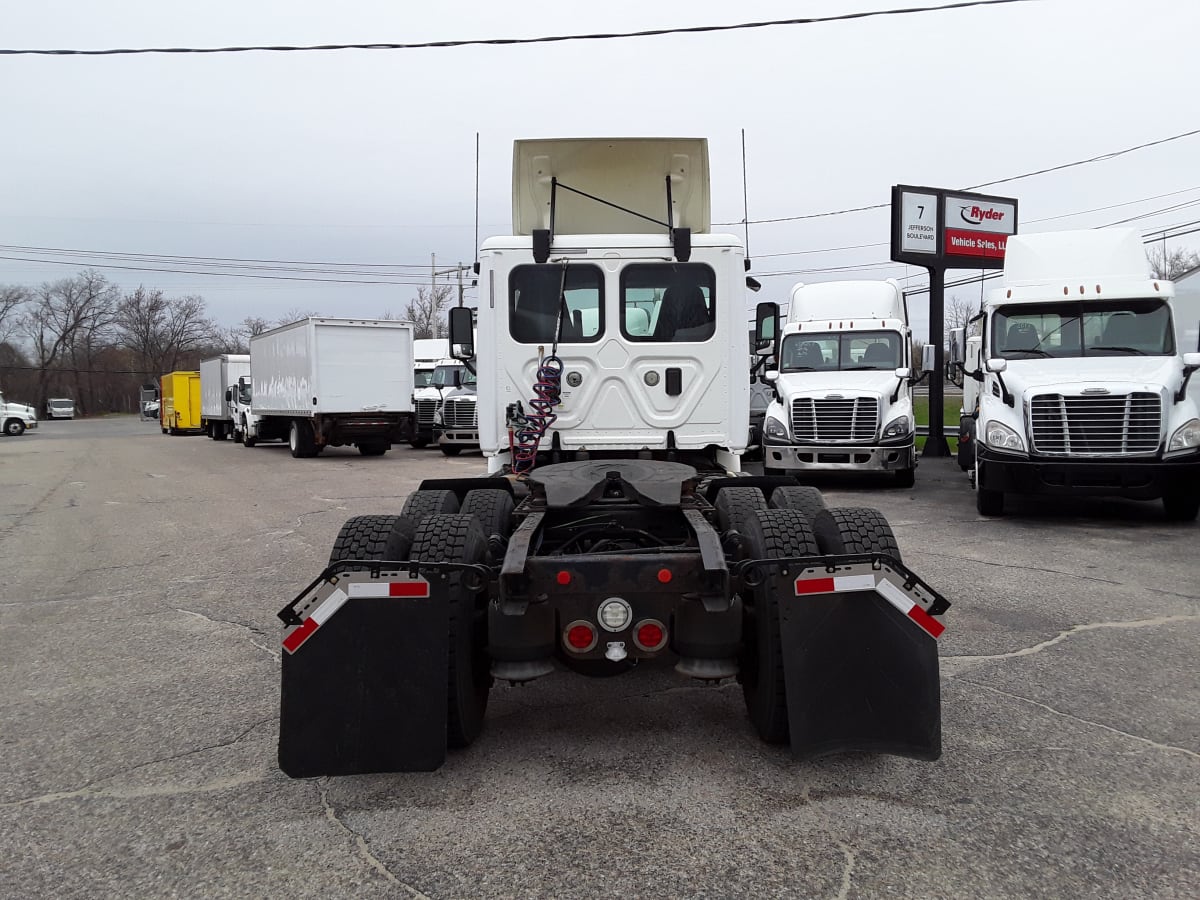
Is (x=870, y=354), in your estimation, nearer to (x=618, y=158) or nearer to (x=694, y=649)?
(x=618, y=158)

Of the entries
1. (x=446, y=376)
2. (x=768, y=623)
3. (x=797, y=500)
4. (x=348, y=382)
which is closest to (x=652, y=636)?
(x=768, y=623)

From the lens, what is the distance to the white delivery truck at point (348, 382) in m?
22.6

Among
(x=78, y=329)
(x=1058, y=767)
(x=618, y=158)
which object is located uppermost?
(x=78, y=329)

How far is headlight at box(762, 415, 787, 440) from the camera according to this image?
14070 mm

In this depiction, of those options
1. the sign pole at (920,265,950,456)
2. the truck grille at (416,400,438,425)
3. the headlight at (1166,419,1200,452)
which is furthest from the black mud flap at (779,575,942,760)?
the truck grille at (416,400,438,425)

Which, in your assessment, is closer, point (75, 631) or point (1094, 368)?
point (75, 631)

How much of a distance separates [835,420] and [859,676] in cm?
1060

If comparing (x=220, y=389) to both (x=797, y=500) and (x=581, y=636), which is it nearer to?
(x=797, y=500)

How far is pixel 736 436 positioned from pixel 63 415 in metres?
92.0

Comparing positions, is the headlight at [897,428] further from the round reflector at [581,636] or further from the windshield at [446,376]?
the windshield at [446,376]

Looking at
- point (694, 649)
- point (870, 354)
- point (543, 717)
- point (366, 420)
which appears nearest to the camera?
point (694, 649)

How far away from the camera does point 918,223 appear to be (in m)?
19.8

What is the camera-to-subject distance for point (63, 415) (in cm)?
8419

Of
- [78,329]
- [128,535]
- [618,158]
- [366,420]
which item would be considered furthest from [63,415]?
[618,158]
